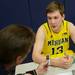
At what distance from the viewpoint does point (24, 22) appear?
8.46 feet

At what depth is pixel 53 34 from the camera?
2.04 m

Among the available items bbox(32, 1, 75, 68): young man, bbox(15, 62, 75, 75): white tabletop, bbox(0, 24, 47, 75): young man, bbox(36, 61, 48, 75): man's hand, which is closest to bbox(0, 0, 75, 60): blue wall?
bbox(32, 1, 75, 68): young man

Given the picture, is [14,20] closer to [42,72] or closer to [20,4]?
[20,4]

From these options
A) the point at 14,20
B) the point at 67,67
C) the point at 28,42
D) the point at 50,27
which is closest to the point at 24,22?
the point at 14,20

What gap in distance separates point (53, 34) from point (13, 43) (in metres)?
1.12

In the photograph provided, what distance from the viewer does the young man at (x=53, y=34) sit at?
1.91 meters

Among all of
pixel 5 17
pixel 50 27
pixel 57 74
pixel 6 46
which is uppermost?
pixel 5 17

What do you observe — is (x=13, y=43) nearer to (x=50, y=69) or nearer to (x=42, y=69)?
(x=42, y=69)

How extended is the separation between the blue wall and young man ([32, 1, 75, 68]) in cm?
54

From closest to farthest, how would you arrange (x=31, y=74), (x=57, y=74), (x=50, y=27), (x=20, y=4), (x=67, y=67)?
(x=31, y=74)
(x=57, y=74)
(x=67, y=67)
(x=50, y=27)
(x=20, y=4)

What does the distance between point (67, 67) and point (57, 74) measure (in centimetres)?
17

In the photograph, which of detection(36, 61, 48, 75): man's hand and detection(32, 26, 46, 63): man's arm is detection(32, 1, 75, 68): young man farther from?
detection(36, 61, 48, 75): man's hand

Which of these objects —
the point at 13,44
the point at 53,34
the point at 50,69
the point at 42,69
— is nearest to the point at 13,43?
the point at 13,44

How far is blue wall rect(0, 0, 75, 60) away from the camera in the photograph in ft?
8.19
